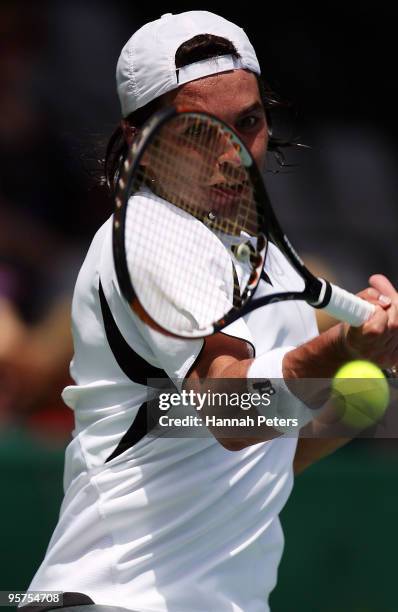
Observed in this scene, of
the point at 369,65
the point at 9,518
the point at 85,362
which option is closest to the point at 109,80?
the point at 369,65

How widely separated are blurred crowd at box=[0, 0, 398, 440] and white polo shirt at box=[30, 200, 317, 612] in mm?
2203

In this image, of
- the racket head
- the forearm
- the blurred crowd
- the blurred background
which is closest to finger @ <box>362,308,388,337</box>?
the racket head

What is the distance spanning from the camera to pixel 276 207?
187 inches

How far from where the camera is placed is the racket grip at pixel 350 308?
188 cm

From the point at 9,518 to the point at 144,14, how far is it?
2619mm

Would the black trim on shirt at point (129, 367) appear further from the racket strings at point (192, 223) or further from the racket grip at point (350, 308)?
the racket grip at point (350, 308)

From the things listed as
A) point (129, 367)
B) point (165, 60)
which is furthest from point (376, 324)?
point (165, 60)

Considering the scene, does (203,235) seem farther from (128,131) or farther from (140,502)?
(140,502)

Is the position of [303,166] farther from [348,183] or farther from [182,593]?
[182,593]

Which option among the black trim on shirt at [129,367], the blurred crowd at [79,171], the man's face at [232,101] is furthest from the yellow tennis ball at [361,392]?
the blurred crowd at [79,171]

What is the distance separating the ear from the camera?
2.27 m

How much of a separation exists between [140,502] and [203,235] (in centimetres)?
52

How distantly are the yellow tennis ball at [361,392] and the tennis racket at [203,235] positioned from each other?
0.17m

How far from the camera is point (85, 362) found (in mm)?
2191
